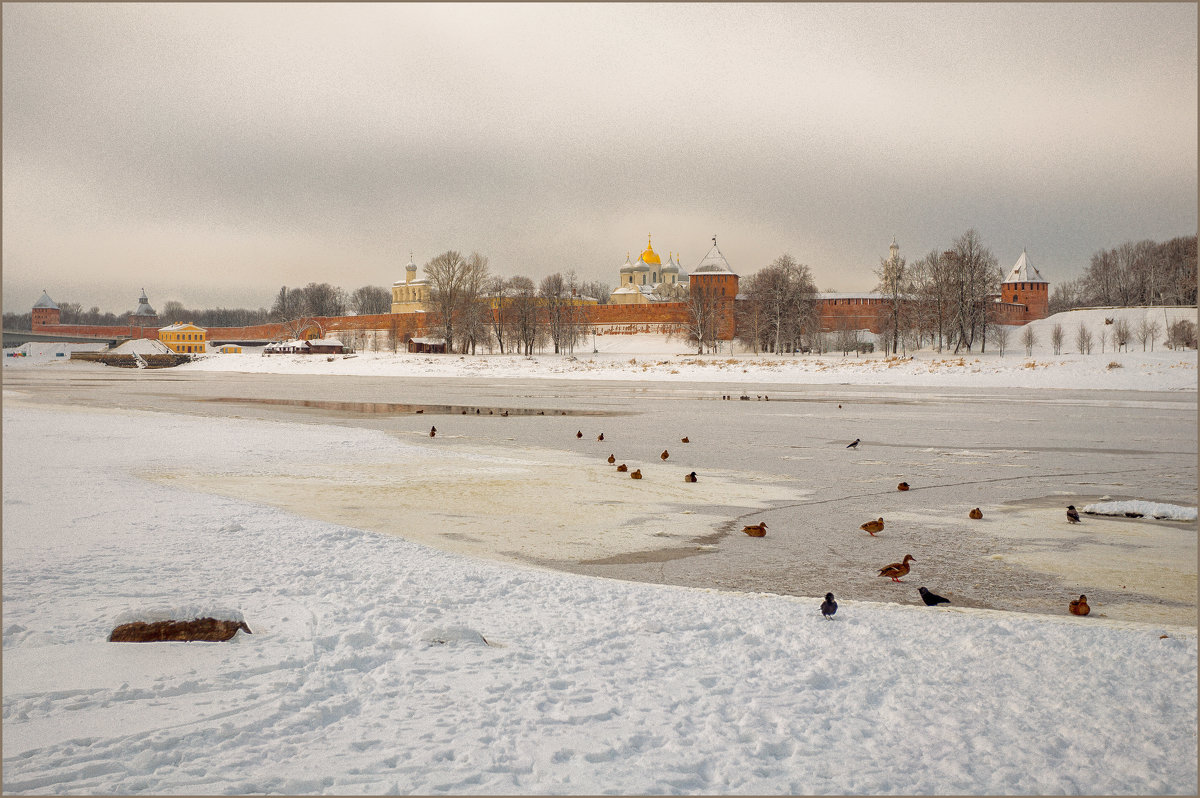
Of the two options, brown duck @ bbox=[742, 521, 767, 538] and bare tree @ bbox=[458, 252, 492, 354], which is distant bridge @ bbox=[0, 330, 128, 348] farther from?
brown duck @ bbox=[742, 521, 767, 538]

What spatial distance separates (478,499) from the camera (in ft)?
31.4

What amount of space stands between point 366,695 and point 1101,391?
3563cm

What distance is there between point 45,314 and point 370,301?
195 feet

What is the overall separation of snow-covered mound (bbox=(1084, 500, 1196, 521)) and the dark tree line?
279ft

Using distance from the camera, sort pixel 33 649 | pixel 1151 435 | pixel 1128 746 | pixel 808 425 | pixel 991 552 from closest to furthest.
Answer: pixel 1128 746
pixel 33 649
pixel 991 552
pixel 1151 435
pixel 808 425

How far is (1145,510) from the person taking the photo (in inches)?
338

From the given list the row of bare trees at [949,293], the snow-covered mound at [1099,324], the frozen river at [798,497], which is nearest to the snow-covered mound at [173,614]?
the frozen river at [798,497]

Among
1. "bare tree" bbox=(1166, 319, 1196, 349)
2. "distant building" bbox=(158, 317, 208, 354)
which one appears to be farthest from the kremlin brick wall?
"distant building" bbox=(158, 317, 208, 354)

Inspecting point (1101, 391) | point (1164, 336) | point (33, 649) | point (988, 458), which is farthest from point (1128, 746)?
point (1164, 336)

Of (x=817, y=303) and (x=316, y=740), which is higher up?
(x=817, y=303)

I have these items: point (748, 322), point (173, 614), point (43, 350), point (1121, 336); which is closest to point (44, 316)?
point (43, 350)

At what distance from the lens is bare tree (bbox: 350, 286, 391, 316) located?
149250 millimetres

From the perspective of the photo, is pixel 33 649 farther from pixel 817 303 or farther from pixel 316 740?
pixel 817 303

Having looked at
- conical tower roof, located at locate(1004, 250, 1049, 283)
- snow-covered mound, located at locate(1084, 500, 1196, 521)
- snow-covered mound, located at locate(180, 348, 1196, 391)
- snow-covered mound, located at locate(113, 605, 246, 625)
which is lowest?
snow-covered mound, located at locate(1084, 500, 1196, 521)
